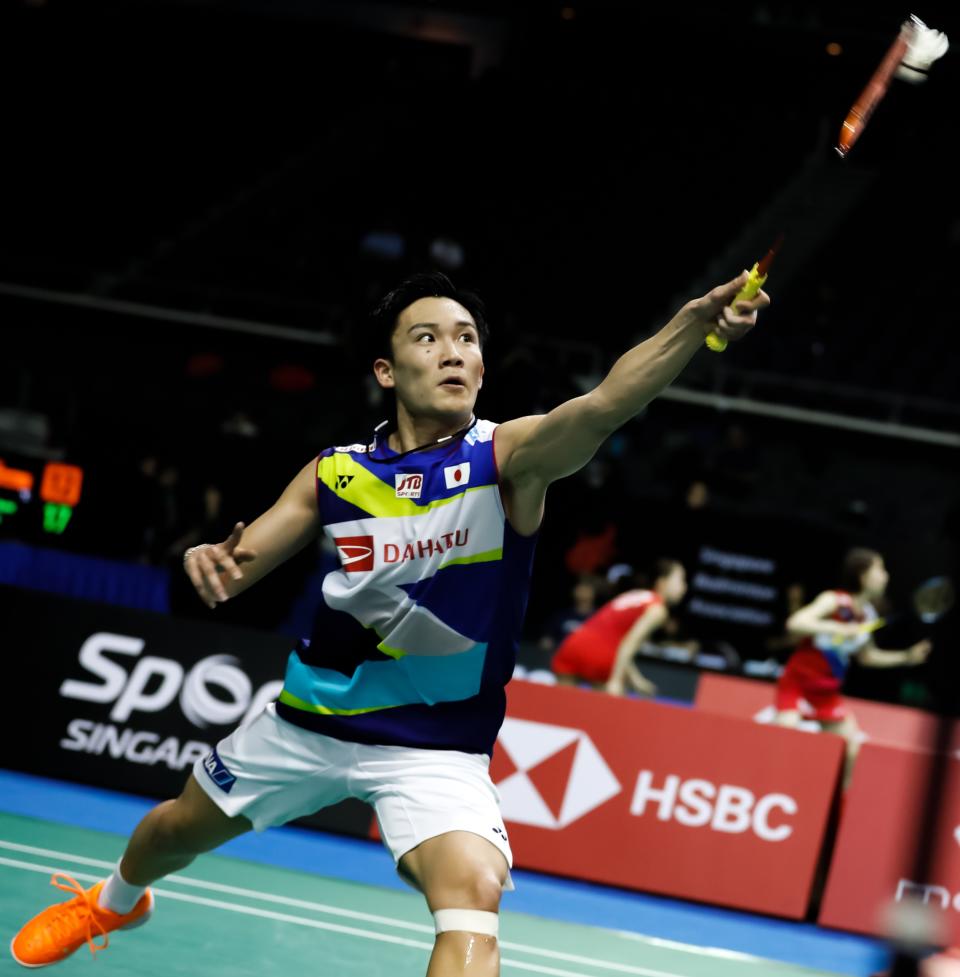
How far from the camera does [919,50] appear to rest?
7.00 feet

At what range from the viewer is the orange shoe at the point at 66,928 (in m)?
3.37

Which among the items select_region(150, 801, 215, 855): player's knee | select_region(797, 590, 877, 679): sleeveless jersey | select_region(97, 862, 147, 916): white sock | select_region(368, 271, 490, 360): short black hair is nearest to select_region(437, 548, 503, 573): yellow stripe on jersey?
select_region(368, 271, 490, 360): short black hair

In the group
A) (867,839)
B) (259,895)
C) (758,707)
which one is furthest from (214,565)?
(758,707)

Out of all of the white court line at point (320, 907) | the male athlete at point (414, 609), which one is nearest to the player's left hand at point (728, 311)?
the male athlete at point (414, 609)

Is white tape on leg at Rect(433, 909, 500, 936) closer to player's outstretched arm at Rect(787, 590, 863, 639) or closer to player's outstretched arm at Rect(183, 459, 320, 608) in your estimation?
player's outstretched arm at Rect(183, 459, 320, 608)

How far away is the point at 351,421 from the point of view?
1486cm

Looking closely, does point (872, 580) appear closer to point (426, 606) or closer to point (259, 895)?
point (259, 895)

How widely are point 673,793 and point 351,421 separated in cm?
938

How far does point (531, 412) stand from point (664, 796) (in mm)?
4783

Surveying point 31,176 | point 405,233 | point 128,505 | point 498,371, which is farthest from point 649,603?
point 31,176

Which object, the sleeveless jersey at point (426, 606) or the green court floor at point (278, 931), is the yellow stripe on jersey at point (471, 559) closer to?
the sleeveless jersey at point (426, 606)

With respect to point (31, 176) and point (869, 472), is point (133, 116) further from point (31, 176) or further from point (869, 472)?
point (869, 472)

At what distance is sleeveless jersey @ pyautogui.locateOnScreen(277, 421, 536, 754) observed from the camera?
2895 mm

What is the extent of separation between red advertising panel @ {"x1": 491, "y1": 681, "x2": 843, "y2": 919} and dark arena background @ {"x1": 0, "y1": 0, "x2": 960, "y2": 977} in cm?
1
